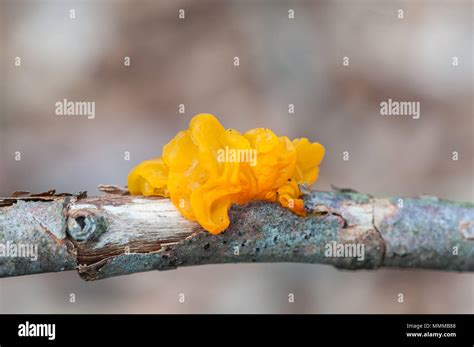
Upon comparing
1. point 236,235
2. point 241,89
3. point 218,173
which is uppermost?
point 241,89

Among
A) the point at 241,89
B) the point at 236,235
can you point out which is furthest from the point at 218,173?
the point at 241,89

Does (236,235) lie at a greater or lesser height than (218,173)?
lesser

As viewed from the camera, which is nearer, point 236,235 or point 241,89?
point 236,235

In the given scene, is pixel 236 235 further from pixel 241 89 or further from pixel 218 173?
pixel 241 89

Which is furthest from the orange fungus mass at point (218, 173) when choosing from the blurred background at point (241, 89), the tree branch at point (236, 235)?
the blurred background at point (241, 89)

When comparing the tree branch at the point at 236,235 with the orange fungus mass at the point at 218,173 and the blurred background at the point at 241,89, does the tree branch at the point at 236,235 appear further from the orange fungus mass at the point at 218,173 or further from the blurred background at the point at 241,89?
the blurred background at the point at 241,89

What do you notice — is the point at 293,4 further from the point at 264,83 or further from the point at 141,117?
the point at 141,117

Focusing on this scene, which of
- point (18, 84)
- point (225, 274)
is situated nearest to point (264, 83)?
point (225, 274)
